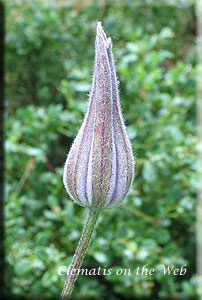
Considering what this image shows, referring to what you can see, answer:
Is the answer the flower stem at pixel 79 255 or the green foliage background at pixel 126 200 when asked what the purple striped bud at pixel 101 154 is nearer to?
the flower stem at pixel 79 255

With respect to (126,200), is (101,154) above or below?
below

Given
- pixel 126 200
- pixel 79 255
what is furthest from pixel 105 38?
pixel 126 200

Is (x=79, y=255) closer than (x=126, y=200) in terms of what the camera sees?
Yes

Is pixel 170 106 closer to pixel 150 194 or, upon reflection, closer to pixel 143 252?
pixel 150 194

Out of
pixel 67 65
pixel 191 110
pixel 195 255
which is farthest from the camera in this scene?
pixel 67 65

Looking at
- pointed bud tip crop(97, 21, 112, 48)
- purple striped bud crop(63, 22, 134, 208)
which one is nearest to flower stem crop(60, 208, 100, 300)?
purple striped bud crop(63, 22, 134, 208)

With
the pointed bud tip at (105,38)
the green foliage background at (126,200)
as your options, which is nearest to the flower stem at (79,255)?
the pointed bud tip at (105,38)

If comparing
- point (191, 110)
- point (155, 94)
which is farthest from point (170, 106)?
point (191, 110)

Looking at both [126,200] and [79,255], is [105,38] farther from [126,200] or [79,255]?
[126,200]

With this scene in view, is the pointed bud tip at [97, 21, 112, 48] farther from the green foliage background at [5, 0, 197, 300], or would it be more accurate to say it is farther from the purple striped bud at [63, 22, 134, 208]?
the green foliage background at [5, 0, 197, 300]
